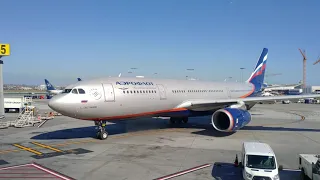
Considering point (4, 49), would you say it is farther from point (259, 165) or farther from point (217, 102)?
point (259, 165)

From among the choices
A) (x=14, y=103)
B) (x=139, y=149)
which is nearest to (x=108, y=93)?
(x=139, y=149)

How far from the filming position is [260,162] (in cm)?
922

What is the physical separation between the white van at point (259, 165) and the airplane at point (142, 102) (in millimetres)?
8586

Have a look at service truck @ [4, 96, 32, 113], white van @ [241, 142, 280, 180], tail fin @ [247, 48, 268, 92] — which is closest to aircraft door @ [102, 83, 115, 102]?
white van @ [241, 142, 280, 180]

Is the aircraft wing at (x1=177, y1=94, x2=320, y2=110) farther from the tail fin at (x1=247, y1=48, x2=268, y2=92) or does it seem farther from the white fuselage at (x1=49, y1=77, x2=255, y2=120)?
the tail fin at (x1=247, y1=48, x2=268, y2=92)

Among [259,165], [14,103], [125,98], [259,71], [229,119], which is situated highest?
[259,71]

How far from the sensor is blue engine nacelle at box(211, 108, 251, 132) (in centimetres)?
1822

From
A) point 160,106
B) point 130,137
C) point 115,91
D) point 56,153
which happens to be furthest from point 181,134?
point 56,153

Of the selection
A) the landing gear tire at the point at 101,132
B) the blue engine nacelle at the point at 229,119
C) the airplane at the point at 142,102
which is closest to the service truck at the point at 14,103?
the airplane at the point at 142,102

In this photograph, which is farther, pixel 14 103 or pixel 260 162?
pixel 14 103

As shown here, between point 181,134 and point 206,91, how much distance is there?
749 cm

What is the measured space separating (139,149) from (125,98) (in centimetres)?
405

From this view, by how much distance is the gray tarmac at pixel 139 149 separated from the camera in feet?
36.6

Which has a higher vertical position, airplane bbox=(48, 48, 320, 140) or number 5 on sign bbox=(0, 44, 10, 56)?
number 5 on sign bbox=(0, 44, 10, 56)
